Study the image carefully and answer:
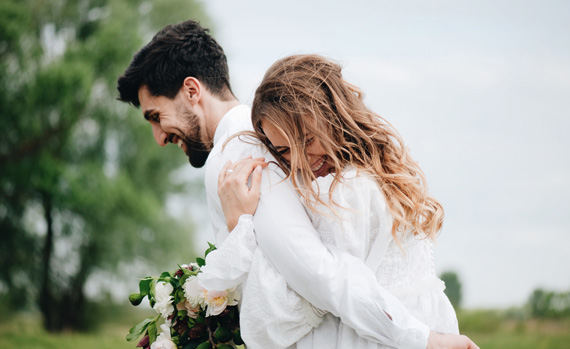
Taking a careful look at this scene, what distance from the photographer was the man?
93.0 inches

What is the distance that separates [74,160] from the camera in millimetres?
15094

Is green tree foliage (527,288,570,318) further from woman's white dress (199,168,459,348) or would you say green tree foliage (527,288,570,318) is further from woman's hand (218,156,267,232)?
woman's hand (218,156,267,232)

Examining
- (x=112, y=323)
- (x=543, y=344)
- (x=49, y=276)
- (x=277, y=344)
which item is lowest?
(x=277, y=344)

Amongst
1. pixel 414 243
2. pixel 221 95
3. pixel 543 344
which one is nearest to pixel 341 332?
pixel 414 243

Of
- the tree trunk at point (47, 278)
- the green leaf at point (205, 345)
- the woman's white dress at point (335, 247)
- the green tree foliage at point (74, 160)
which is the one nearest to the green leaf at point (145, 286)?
the green leaf at point (205, 345)

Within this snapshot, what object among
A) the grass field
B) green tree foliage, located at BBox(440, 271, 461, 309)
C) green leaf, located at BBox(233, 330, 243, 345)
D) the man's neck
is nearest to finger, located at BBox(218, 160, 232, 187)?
the man's neck

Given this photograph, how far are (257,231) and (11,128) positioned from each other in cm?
1399

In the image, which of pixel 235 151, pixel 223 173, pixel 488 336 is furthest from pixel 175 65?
pixel 488 336

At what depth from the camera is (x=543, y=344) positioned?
927cm

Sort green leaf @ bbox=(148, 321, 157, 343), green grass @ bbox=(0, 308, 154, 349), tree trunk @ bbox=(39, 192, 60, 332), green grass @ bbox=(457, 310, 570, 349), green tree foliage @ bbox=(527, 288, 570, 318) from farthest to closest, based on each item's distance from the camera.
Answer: tree trunk @ bbox=(39, 192, 60, 332)
green grass @ bbox=(0, 308, 154, 349)
green tree foliage @ bbox=(527, 288, 570, 318)
green grass @ bbox=(457, 310, 570, 349)
green leaf @ bbox=(148, 321, 157, 343)

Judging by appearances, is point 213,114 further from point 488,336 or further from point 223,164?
point 488,336

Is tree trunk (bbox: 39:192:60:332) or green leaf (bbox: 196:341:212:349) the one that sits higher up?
tree trunk (bbox: 39:192:60:332)

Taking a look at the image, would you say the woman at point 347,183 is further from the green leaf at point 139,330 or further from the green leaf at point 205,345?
the green leaf at point 139,330

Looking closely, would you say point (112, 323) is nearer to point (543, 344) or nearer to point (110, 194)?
point (110, 194)
